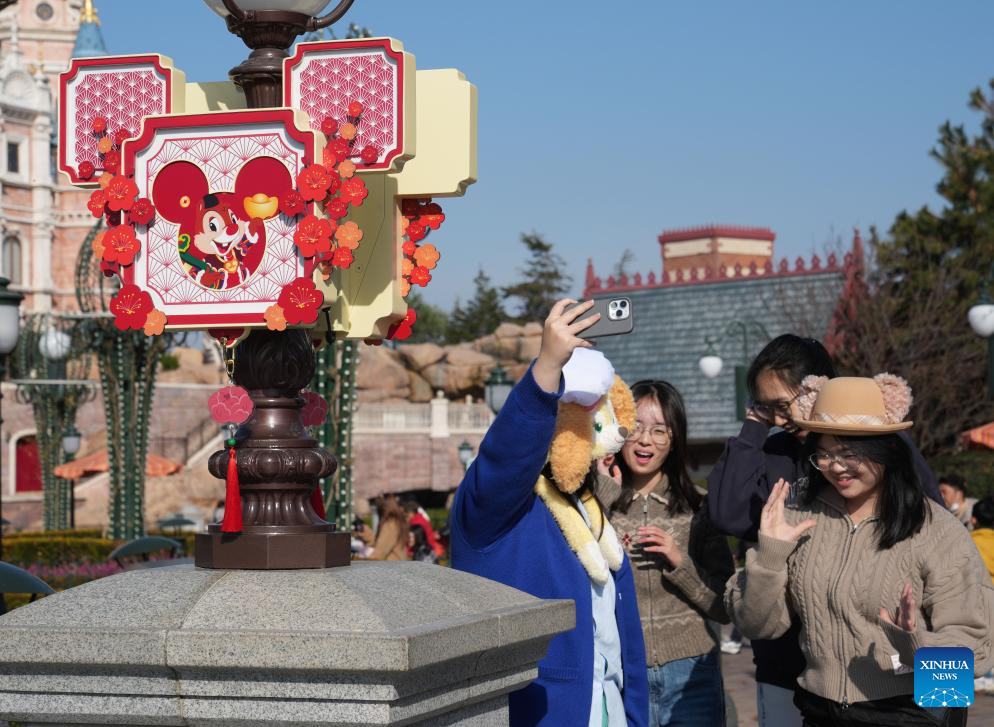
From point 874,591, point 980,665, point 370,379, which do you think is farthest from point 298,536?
point 370,379

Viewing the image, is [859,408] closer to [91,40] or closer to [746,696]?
[746,696]

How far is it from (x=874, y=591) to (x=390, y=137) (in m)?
1.83

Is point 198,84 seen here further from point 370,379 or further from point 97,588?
point 370,379

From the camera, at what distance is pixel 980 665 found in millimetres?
3762

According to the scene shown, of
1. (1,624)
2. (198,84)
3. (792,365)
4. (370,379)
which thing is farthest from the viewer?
(370,379)

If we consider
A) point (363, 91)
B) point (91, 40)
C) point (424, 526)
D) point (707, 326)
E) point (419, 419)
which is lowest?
point (419, 419)

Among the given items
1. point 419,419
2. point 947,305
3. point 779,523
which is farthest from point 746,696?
point 419,419

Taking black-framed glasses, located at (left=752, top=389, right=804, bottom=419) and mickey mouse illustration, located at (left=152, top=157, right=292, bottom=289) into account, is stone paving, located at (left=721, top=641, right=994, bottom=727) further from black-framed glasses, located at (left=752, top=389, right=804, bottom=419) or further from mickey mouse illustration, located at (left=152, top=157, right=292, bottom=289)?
mickey mouse illustration, located at (left=152, top=157, right=292, bottom=289)

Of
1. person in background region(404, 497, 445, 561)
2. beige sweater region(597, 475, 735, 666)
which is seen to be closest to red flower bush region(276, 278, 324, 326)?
beige sweater region(597, 475, 735, 666)

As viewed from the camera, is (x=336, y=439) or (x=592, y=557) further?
(x=336, y=439)

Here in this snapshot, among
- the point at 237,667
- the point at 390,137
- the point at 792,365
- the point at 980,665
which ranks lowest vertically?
the point at 980,665

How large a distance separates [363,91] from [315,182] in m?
0.28

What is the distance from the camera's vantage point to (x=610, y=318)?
11.3ft

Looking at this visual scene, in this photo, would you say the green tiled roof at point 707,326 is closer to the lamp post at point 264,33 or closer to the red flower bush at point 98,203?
the lamp post at point 264,33
